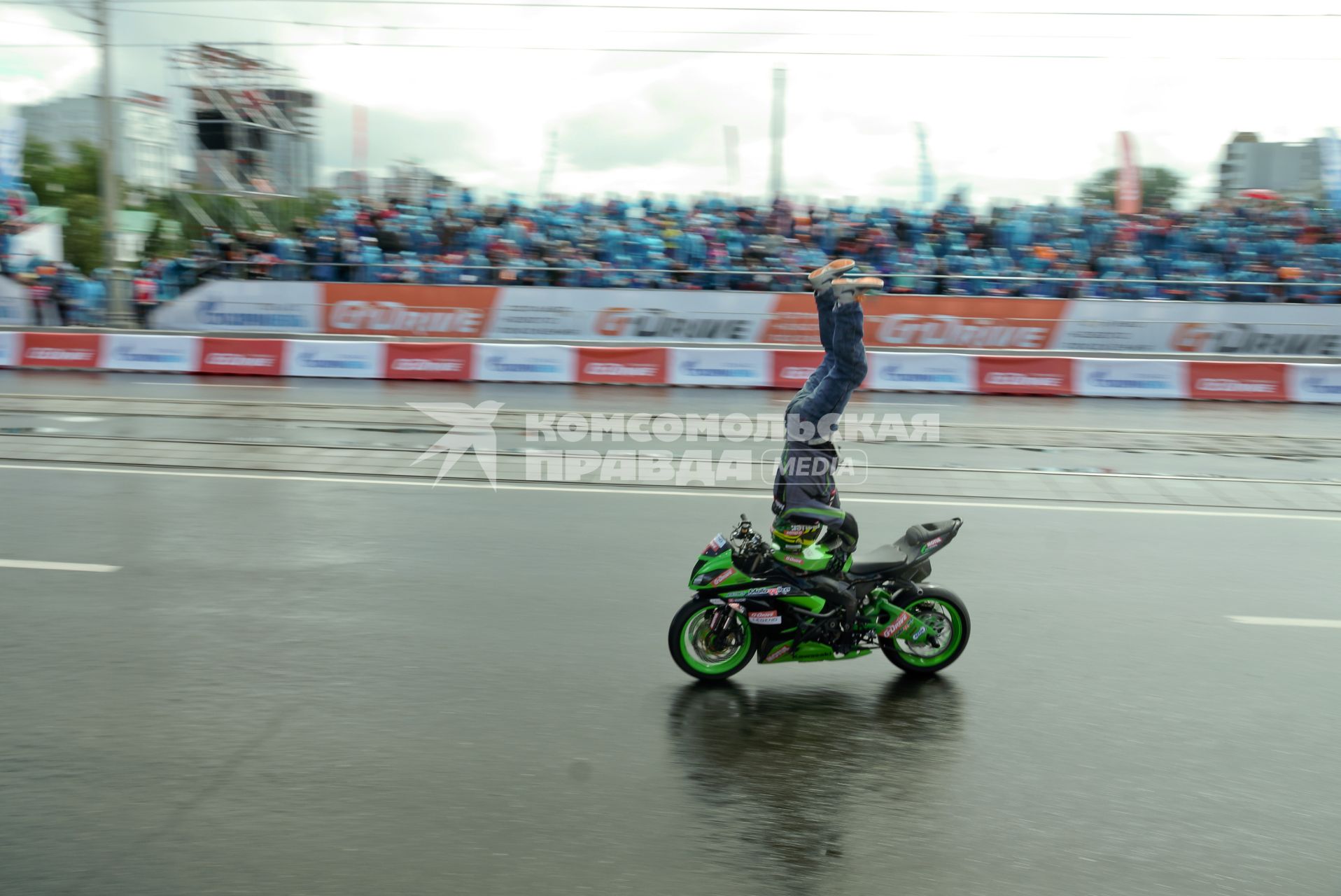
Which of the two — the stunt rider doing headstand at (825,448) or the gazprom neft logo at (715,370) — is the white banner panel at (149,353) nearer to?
the gazprom neft logo at (715,370)

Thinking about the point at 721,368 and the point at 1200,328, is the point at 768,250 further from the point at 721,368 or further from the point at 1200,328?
the point at 1200,328

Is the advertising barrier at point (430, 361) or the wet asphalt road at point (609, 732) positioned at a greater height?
the advertising barrier at point (430, 361)

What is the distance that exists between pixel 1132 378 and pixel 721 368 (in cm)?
678

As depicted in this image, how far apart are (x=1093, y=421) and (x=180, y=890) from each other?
46.1 ft

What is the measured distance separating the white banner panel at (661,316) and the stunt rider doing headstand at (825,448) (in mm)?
18075

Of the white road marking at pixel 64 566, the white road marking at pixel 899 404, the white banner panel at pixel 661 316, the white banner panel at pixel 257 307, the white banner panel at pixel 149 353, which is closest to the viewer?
the white road marking at pixel 64 566

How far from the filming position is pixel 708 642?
223 inches

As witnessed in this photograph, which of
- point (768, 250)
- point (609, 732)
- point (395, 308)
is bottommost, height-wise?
point (609, 732)

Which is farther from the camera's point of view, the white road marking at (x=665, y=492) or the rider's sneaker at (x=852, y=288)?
the white road marking at (x=665, y=492)

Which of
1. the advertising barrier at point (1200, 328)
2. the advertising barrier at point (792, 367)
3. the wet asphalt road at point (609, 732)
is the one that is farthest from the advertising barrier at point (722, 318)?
the wet asphalt road at point (609, 732)

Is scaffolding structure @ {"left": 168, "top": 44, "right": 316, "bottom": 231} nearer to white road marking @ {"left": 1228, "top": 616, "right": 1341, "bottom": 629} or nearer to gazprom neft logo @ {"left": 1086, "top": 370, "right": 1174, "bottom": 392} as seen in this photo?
gazprom neft logo @ {"left": 1086, "top": 370, "right": 1174, "bottom": 392}

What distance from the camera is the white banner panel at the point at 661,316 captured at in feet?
78.1

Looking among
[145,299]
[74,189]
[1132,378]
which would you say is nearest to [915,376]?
[1132,378]

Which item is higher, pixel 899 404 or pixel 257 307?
pixel 257 307
